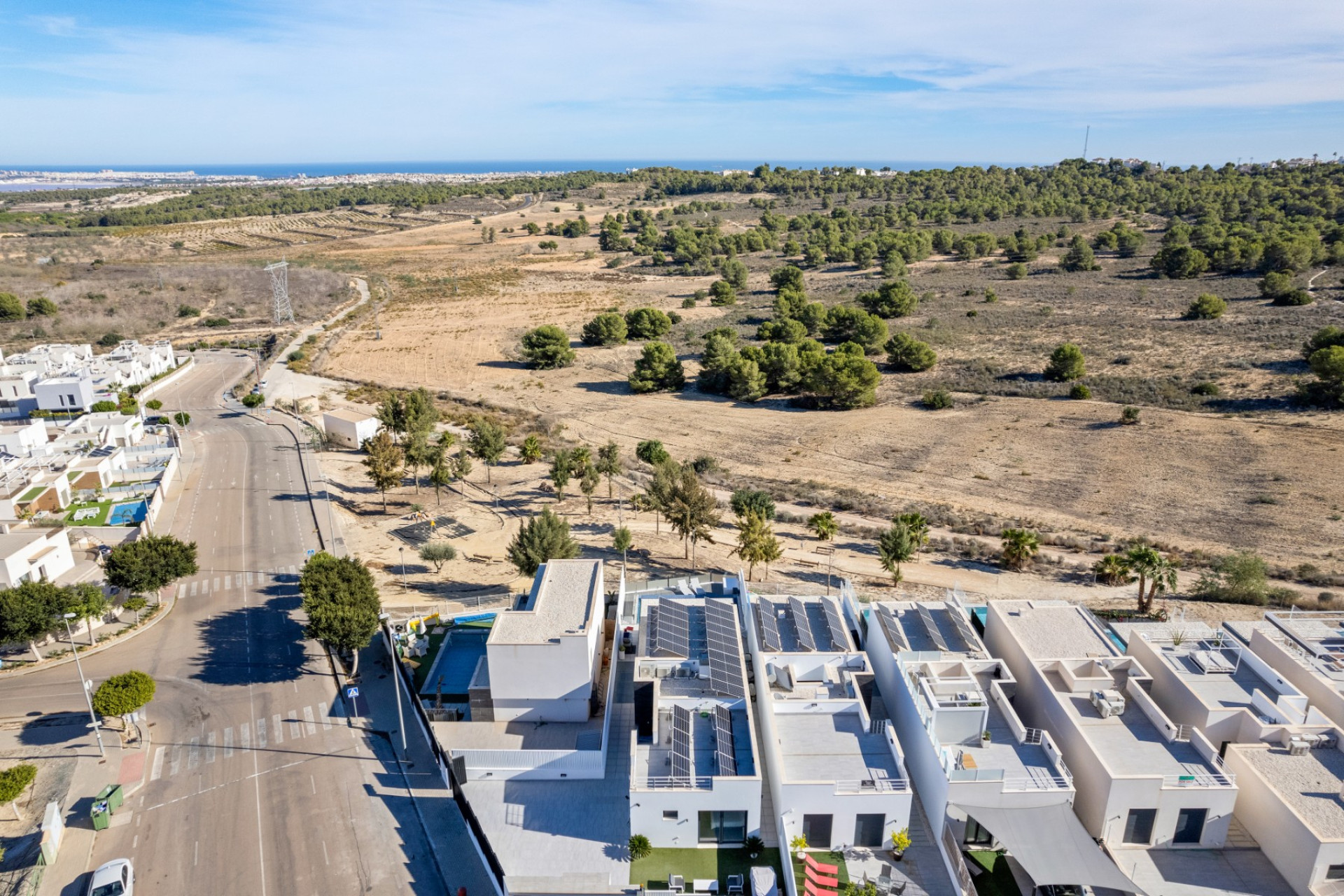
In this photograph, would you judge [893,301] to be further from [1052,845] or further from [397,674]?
[1052,845]

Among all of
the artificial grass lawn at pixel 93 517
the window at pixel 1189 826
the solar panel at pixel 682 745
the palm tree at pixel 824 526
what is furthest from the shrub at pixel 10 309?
the window at pixel 1189 826

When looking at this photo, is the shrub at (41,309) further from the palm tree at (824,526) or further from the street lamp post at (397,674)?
the palm tree at (824,526)

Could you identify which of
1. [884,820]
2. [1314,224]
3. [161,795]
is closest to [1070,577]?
[884,820]

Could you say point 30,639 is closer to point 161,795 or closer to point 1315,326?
point 161,795

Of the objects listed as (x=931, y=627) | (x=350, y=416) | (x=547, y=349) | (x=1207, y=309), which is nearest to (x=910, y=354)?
(x=1207, y=309)

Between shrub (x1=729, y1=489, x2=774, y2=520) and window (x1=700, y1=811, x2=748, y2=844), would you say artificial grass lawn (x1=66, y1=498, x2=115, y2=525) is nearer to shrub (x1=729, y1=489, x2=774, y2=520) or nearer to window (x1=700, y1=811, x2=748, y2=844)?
shrub (x1=729, y1=489, x2=774, y2=520)
